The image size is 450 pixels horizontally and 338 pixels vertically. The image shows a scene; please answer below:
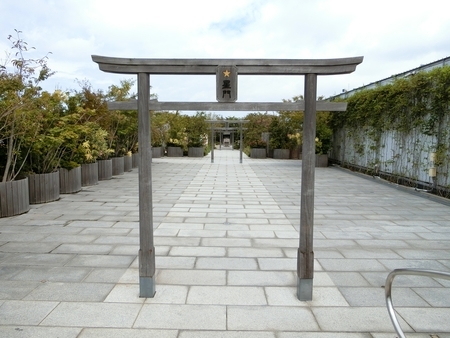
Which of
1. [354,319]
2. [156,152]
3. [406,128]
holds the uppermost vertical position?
[406,128]

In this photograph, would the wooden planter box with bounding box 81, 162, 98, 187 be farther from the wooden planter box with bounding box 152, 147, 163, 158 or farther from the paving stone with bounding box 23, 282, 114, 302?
the wooden planter box with bounding box 152, 147, 163, 158

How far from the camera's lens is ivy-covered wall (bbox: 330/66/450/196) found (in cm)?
802

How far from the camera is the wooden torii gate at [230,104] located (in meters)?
3.01

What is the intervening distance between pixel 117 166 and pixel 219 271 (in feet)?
31.3

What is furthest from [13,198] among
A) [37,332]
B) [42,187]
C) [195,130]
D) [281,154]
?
[195,130]

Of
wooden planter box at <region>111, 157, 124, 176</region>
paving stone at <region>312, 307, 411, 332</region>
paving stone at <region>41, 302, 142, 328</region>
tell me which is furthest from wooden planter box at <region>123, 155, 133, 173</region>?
paving stone at <region>312, 307, 411, 332</region>

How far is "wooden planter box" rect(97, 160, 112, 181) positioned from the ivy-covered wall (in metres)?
8.30

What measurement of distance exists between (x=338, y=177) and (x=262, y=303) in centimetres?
978

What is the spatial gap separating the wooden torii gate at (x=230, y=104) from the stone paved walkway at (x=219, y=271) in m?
0.32

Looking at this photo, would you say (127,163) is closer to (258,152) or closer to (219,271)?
(258,152)

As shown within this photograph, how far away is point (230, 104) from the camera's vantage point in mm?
3094

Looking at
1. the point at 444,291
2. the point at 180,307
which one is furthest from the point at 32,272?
the point at 444,291

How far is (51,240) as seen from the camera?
15.3 feet

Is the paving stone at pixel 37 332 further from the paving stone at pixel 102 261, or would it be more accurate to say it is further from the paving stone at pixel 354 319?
the paving stone at pixel 354 319
